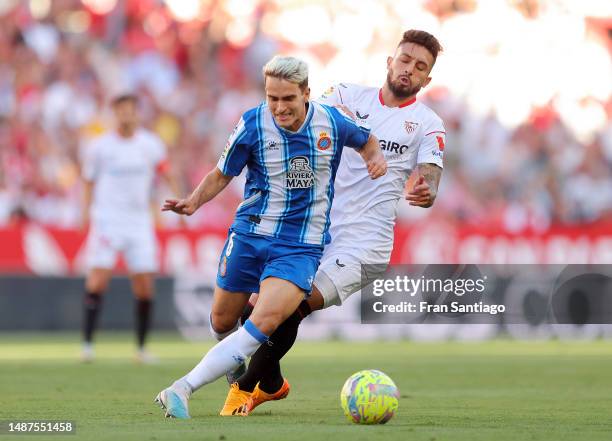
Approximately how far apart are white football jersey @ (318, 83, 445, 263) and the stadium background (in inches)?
374

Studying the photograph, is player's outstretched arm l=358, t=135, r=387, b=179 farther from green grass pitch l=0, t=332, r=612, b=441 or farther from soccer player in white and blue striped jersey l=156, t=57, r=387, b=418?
green grass pitch l=0, t=332, r=612, b=441

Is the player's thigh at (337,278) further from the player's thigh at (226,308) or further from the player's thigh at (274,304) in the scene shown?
the player's thigh at (274,304)

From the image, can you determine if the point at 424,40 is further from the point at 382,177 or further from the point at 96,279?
the point at 96,279

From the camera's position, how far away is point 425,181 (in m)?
8.59

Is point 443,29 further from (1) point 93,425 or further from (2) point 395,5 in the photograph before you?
(1) point 93,425

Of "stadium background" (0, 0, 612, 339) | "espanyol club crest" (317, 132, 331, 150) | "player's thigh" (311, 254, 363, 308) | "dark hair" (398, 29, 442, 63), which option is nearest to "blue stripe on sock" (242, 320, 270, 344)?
"player's thigh" (311, 254, 363, 308)

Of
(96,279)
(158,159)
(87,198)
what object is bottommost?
(96,279)

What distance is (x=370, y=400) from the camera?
297 inches

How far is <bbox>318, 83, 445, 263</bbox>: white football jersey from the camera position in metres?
8.95

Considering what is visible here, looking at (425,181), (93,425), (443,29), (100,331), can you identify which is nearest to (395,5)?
(443,29)

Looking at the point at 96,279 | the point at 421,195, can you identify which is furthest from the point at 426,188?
the point at 96,279

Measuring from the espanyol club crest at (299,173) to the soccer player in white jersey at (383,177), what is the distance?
84 cm

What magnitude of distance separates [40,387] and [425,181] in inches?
153

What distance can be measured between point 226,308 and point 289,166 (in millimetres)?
1115
